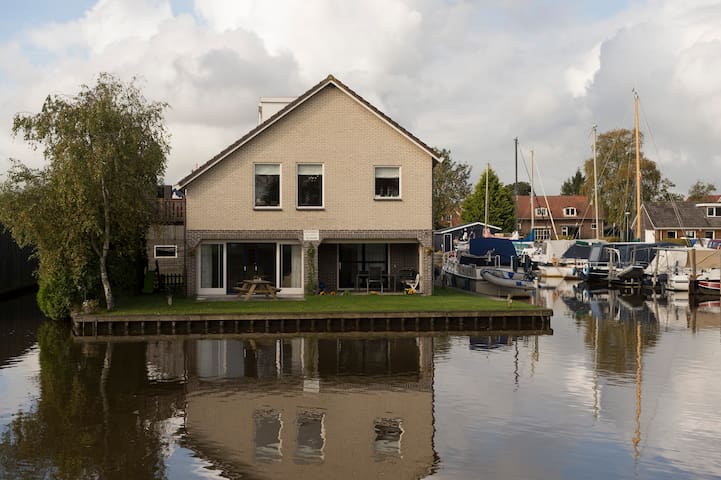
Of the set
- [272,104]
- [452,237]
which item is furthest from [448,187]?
[272,104]

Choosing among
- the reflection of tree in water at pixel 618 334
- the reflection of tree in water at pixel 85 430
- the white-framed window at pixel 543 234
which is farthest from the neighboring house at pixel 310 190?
the white-framed window at pixel 543 234

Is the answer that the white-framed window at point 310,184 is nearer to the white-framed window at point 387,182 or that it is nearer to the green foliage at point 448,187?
the white-framed window at point 387,182

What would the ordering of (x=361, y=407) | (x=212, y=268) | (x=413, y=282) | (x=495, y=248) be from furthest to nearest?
(x=495, y=248), (x=413, y=282), (x=212, y=268), (x=361, y=407)

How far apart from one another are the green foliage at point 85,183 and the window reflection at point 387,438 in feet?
48.5

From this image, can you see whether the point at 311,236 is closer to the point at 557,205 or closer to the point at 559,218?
the point at 559,218

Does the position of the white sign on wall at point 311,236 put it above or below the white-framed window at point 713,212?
below

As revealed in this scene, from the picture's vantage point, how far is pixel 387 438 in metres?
11.5

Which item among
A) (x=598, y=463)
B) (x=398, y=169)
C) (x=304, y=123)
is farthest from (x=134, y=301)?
(x=598, y=463)

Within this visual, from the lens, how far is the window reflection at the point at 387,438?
10.7m

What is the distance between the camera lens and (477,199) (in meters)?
82.5

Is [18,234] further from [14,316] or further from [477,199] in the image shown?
[477,199]

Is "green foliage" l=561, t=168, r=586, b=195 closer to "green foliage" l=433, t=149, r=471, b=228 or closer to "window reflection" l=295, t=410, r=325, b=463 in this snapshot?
"green foliage" l=433, t=149, r=471, b=228

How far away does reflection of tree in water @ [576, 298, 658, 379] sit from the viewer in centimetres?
1852

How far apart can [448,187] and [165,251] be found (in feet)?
146
